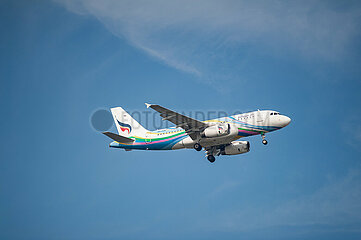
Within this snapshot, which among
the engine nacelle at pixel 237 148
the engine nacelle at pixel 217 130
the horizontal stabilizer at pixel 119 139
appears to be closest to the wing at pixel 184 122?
the engine nacelle at pixel 217 130

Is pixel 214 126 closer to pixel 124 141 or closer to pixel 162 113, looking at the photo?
pixel 162 113

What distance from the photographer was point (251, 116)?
55.9 meters

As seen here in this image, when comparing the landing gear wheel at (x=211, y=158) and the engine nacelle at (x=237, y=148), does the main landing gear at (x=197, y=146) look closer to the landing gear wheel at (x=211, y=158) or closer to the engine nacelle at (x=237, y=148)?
the landing gear wheel at (x=211, y=158)

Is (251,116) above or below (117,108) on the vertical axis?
below

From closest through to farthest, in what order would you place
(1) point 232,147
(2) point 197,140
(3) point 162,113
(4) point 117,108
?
(3) point 162,113, (2) point 197,140, (1) point 232,147, (4) point 117,108

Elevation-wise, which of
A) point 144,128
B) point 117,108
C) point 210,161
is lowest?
point 210,161

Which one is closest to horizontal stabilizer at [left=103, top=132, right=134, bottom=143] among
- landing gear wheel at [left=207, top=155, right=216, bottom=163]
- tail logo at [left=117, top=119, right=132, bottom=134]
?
tail logo at [left=117, top=119, right=132, bottom=134]

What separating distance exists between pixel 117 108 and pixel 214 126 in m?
17.5

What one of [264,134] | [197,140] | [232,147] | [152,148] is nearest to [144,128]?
[152,148]

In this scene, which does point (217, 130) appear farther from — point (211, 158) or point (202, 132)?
point (211, 158)

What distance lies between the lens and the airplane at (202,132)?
55281 mm

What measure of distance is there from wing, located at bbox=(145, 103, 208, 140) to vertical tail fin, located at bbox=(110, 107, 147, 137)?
7.06 m

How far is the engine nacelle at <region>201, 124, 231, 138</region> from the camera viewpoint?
5491 centimetres

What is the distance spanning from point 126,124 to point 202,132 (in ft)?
42.2
